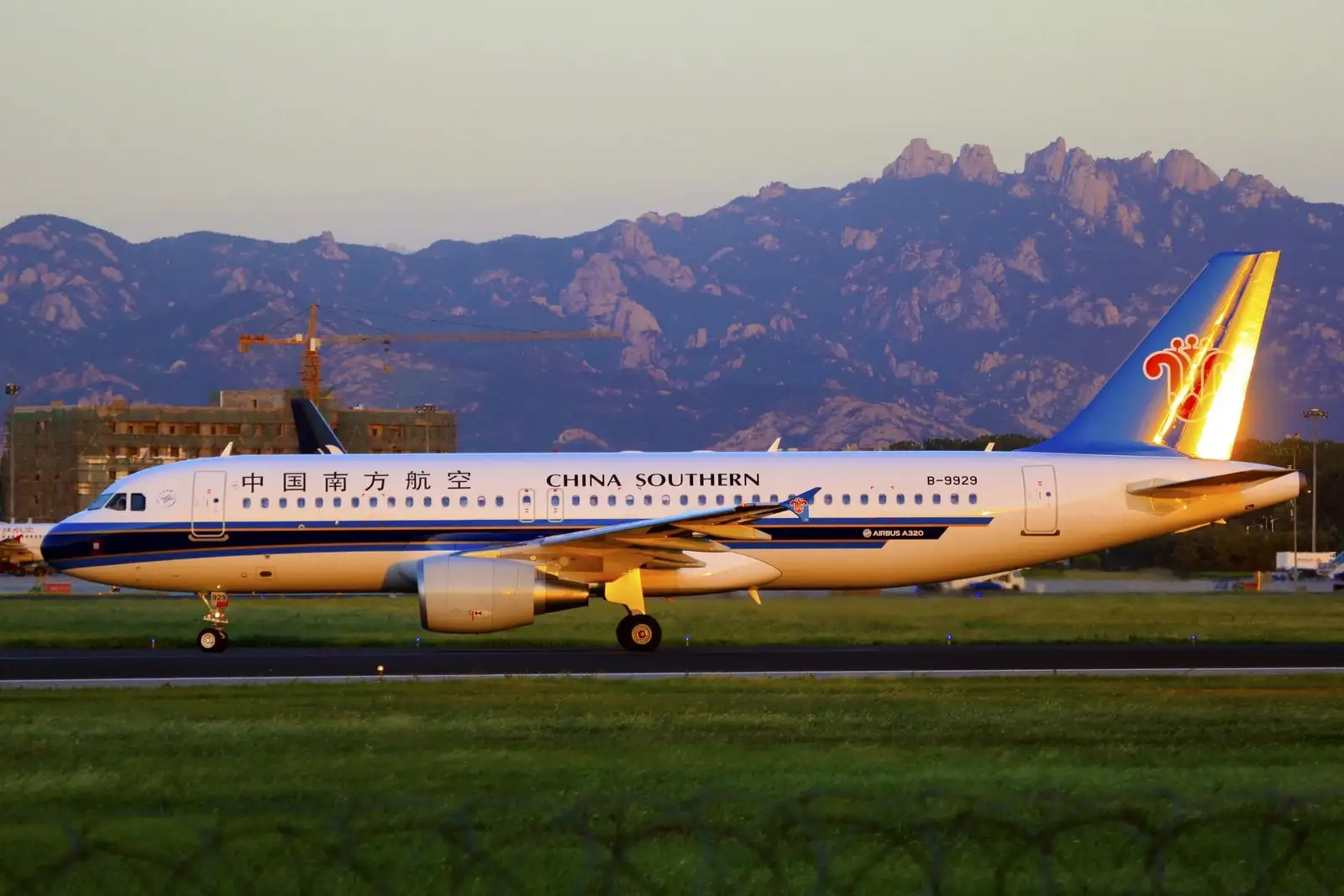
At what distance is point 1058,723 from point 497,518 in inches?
552

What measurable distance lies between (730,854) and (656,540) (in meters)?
17.9

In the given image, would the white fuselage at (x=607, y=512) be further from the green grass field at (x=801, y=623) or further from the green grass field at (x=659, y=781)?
the green grass field at (x=659, y=781)

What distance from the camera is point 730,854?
10672 mm

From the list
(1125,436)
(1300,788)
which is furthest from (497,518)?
(1300,788)

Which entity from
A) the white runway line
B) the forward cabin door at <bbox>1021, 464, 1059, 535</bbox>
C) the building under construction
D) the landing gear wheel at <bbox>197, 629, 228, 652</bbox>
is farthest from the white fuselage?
the building under construction

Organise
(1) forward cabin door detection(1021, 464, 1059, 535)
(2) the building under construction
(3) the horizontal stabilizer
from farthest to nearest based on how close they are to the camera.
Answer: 1. (2) the building under construction
2. (1) forward cabin door detection(1021, 464, 1059, 535)
3. (3) the horizontal stabilizer

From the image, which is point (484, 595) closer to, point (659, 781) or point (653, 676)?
point (653, 676)

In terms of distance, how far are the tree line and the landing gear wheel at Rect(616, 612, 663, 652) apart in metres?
21.2

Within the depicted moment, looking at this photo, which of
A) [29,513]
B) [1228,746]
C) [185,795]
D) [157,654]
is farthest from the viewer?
[29,513]

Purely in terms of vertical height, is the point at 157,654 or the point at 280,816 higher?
the point at 157,654

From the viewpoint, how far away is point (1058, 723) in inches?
719

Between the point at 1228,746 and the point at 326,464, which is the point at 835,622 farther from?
the point at 1228,746

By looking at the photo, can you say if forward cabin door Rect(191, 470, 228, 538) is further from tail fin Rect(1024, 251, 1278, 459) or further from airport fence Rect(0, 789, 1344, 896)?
airport fence Rect(0, 789, 1344, 896)

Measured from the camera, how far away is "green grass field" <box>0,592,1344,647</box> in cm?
3200
